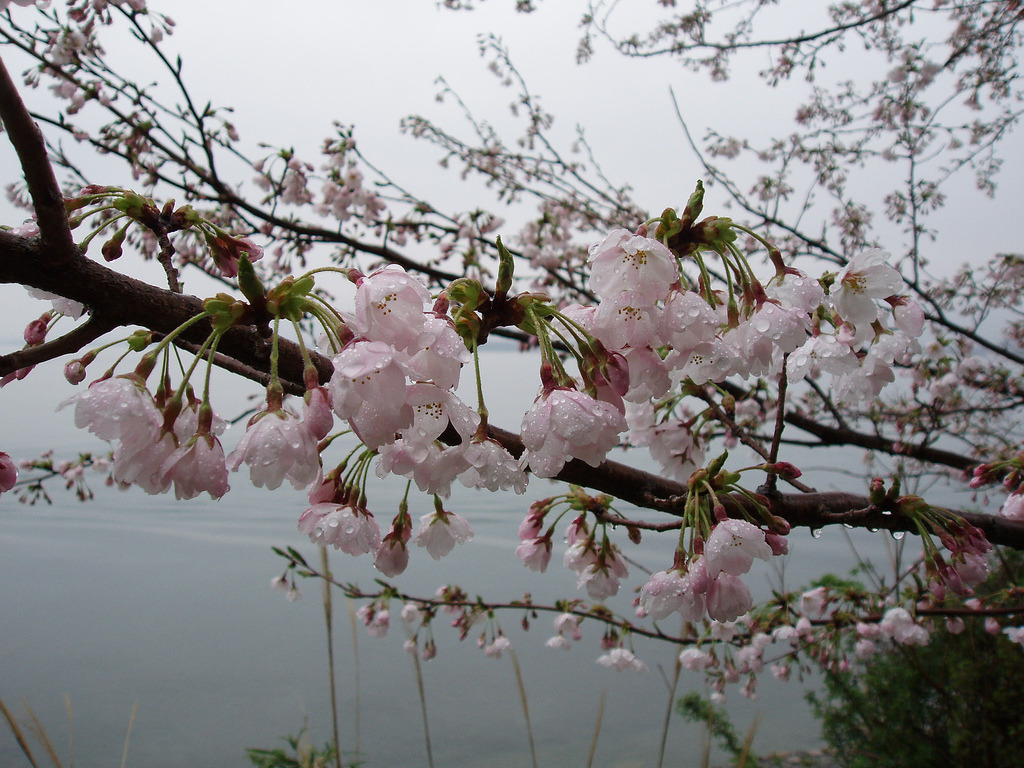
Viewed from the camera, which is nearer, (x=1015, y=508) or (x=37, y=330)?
(x=37, y=330)

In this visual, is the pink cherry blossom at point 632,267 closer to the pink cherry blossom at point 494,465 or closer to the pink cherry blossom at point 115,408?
the pink cherry blossom at point 494,465

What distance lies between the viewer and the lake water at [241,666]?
246 centimetres

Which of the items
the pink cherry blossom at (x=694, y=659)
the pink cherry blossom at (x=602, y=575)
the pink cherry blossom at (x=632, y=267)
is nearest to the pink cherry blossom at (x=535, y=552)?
the pink cherry blossom at (x=602, y=575)

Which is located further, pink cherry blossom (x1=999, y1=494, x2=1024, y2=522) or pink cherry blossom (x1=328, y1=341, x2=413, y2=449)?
pink cherry blossom (x1=999, y1=494, x2=1024, y2=522)

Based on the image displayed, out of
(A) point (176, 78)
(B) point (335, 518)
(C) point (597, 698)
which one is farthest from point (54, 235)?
(C) point (597, 698)

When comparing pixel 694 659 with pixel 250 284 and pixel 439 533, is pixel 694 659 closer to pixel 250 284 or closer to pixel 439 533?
pixel 439 533

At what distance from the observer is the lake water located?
246cm

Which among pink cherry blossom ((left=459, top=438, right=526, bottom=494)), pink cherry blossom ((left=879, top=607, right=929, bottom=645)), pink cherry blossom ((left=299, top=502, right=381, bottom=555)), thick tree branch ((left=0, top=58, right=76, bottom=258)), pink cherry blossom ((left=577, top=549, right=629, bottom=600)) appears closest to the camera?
thick tree branch ((left=0, top=58, right=76, bottom=258))

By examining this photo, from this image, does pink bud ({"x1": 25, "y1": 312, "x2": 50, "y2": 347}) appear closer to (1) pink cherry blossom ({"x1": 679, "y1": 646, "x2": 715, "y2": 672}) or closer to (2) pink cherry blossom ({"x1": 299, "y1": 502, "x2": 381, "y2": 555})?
(2) pink cherry blossom ({"x1": 299, "y1": 502, "x2": 381, "y2": 555})

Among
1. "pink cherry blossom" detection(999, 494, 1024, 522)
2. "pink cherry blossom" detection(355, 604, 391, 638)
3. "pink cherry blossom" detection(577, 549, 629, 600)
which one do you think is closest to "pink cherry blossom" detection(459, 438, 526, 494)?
"pink cherry blossom" detection(577, 549, 629, 600)

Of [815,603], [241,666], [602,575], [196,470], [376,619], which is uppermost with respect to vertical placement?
[196,470]

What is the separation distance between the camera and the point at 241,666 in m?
2.65

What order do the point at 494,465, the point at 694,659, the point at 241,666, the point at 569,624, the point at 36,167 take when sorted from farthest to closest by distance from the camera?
the point at 241,666 < the point at 569,624 < the point at 694,659 < the point at 494,465 < the point at 36,167

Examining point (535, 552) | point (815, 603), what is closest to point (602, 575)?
point (535, 552)
